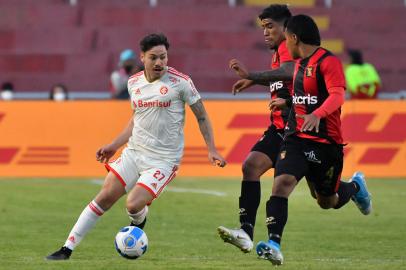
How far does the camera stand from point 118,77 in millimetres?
22797

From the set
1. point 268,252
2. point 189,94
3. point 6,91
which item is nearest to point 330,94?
point 268,252

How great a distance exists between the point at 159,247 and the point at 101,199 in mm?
1542

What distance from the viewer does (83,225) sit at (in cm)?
1018

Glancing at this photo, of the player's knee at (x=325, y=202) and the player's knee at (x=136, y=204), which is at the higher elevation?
the player's knee at (x=136, y=204)

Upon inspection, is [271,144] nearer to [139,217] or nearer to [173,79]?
[173,79]

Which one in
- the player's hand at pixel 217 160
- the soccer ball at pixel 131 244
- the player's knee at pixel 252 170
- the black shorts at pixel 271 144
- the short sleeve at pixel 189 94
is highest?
the short sleeve at pixel 189 94

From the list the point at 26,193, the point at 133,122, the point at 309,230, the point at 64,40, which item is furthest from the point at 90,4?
the point at 133,122

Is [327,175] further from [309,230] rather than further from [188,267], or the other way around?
[309,230]

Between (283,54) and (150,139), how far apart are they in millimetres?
1469

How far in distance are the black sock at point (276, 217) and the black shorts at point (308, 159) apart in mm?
245

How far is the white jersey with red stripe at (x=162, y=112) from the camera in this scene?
409 inches

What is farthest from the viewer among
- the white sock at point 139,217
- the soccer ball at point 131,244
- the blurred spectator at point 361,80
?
the blurred spectator at point 361,80

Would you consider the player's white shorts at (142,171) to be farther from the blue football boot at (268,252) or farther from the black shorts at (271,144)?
the blue football boot at (268,252)

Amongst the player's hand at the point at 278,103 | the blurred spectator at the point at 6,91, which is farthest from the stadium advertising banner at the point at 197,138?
the player's hand at the point at 278,103
